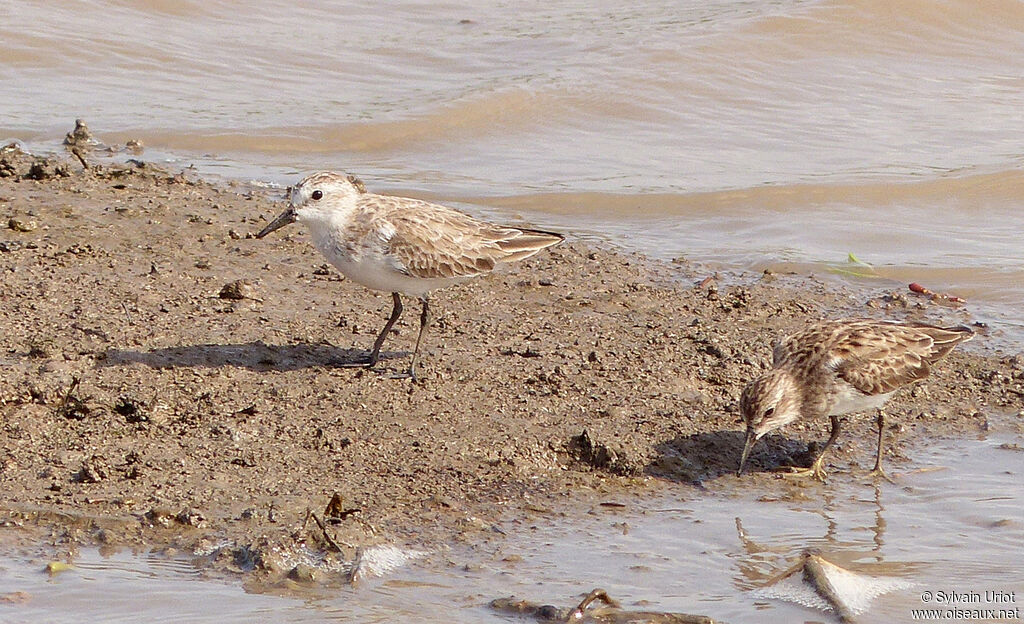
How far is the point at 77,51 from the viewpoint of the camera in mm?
14797

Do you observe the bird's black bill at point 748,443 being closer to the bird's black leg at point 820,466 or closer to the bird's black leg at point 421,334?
the bird's black leg at point 820,466

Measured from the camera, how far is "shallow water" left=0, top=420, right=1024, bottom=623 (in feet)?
18.0

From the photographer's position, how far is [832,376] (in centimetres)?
722

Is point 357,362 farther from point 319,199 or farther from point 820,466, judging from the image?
point 820,466

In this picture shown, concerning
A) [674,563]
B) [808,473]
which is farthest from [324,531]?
[808,473]

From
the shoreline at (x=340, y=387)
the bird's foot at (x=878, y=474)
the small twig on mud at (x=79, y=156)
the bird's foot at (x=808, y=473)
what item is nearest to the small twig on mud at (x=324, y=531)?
the shoreline at (x=340, y=387)

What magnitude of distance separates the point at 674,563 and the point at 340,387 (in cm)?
244

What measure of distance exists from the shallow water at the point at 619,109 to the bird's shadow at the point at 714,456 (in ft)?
9.16

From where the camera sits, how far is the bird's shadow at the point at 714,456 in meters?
7.10

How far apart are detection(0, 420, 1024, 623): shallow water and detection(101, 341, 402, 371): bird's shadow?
203 centimetres

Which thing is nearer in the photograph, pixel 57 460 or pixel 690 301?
pixel 57 460

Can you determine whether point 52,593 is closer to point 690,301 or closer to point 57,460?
point 57,460

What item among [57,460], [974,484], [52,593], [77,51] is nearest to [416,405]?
[57,460]

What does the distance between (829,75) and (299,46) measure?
20.3 feet
